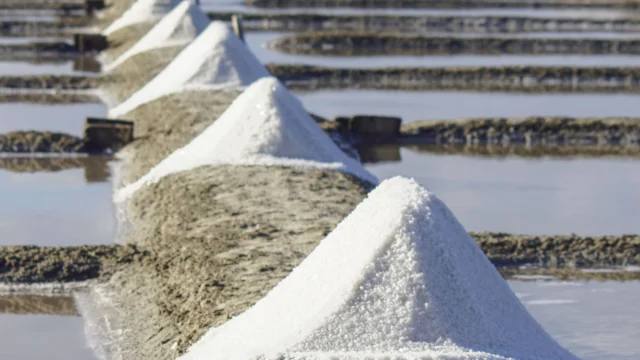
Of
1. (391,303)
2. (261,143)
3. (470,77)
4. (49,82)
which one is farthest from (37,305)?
(470,77)

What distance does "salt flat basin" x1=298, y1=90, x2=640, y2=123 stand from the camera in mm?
11969

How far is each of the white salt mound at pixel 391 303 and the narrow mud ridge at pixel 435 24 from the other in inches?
649

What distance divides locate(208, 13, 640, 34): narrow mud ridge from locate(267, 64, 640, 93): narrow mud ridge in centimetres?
589

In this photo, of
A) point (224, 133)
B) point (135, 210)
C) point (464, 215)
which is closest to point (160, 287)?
point (135, 210)

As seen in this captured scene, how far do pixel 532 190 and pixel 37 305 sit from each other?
3.95 meters

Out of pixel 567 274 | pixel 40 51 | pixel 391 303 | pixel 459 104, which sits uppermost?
pixel 391 303

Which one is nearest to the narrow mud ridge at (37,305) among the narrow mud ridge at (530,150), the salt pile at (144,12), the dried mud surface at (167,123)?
the dried mud surface at (167,123)

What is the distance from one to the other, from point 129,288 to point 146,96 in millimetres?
5224

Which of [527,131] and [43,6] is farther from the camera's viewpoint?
[43,6]

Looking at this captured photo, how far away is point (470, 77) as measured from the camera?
14.5 m

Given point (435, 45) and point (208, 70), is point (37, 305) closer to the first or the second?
point (208, 70)

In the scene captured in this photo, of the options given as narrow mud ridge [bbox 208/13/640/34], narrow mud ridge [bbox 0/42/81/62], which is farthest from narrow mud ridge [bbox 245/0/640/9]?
narrow mud ridge [bbox 0/42/81/62]

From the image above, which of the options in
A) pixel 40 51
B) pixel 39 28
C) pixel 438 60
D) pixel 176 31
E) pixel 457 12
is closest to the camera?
pixel 176 31

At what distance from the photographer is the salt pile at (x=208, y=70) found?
10.1 metres
